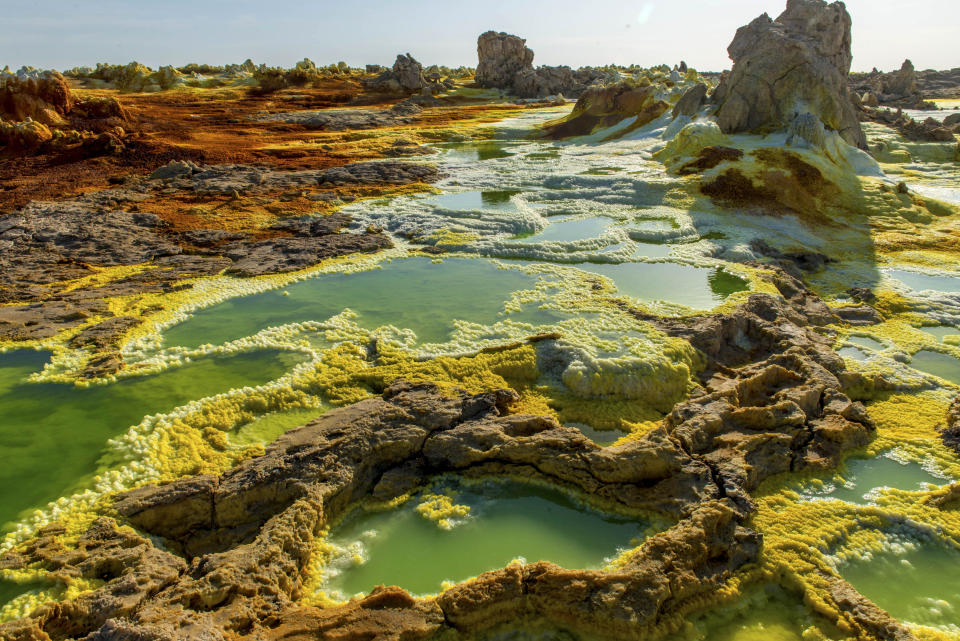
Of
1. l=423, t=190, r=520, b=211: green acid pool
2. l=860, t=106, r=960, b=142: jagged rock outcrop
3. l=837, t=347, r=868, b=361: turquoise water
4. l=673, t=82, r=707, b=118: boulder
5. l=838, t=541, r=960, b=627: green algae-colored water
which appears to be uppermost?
l=673, t=82, r=707, b=118: boulder

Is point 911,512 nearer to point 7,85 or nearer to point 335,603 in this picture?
point 335,603

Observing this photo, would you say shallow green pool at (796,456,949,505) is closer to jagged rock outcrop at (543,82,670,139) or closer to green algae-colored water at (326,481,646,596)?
green algae-colored water at (326,481,646,596)

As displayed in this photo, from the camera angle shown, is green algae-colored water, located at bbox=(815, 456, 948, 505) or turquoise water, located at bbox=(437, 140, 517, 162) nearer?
green algae-colored water, located at bbox=(815, 456, 948, 505)

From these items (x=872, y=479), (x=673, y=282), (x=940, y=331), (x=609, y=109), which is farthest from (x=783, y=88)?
(x=872, y=479)

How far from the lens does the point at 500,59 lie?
3182 inches

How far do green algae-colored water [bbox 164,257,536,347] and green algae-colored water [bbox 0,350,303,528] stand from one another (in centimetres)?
172

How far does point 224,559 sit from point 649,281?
12.5 meters

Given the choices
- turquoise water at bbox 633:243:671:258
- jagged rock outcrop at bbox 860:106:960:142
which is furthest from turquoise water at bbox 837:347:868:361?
jagged rock outcrop at bbox 860:106:960:142

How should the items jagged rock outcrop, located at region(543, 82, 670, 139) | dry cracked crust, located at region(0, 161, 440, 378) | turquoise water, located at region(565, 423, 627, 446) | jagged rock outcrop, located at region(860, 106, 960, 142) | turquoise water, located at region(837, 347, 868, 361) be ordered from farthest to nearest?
jagged rock outcrop, located at region(543, 82, 670, 139)
jagged rock outcrop, located at region(860, 106, 960, 142)
dry cracked crust, located at region(0, 161, 440, 378)
turquoise water, located at region(837, 347, 868, 361)
turquoise water, located at region(565, 423, 627, 446)

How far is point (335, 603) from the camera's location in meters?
6.00

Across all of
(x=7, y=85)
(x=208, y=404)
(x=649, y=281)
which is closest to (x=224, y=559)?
(x=208, y=404)

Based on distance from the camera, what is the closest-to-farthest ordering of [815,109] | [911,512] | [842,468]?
[911,512] → [842,468] → [815,109]

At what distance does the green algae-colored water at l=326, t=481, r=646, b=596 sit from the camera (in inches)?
253

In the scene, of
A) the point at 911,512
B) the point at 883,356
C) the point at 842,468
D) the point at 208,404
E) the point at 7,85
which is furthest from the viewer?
the point at 7,85
